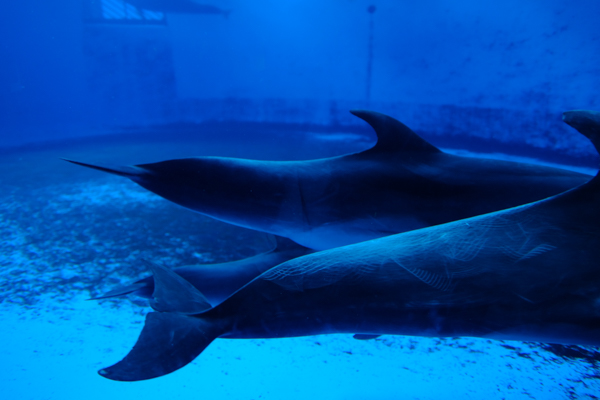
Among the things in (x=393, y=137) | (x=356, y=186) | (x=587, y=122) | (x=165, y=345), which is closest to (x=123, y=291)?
(x=165, y=345)

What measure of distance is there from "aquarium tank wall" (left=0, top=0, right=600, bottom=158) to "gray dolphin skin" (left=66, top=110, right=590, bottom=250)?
4.73m

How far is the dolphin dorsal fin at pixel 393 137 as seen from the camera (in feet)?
7.88

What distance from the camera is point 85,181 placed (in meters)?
5.75

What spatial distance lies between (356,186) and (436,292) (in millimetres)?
1302

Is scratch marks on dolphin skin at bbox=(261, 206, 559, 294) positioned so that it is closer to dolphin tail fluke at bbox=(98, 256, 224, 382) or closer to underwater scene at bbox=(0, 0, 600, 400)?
underwater scene at bbox=(0, 0, 600, 400)

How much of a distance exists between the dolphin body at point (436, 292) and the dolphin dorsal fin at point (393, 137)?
114cm

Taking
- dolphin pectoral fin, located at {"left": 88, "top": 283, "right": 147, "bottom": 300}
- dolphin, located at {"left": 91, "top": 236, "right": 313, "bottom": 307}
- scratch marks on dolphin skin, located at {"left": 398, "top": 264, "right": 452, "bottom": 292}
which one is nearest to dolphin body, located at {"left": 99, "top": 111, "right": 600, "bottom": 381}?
scratch marks on dolphin skin, located at {"left": 398, "top": 264, "right": 452, "bottom": 292}

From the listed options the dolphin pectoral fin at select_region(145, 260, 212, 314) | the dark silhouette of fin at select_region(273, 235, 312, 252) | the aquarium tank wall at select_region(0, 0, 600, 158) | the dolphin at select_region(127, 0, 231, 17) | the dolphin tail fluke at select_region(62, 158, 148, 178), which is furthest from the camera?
the dolphin at select_region(127, 0, 231, 17)

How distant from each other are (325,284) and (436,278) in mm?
342

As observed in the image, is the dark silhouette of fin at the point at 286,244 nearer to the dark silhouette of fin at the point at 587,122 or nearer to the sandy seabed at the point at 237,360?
the sandy seabed at the point at 237,360

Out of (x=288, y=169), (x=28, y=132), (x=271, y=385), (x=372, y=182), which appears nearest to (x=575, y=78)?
(x=372, y=182)

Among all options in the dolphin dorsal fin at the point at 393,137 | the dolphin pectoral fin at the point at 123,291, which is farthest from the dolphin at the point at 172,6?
the dolphin pectoral fin at the point at 123,291

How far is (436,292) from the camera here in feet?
3.65

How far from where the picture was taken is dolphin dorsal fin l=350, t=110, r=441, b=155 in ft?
7.88
